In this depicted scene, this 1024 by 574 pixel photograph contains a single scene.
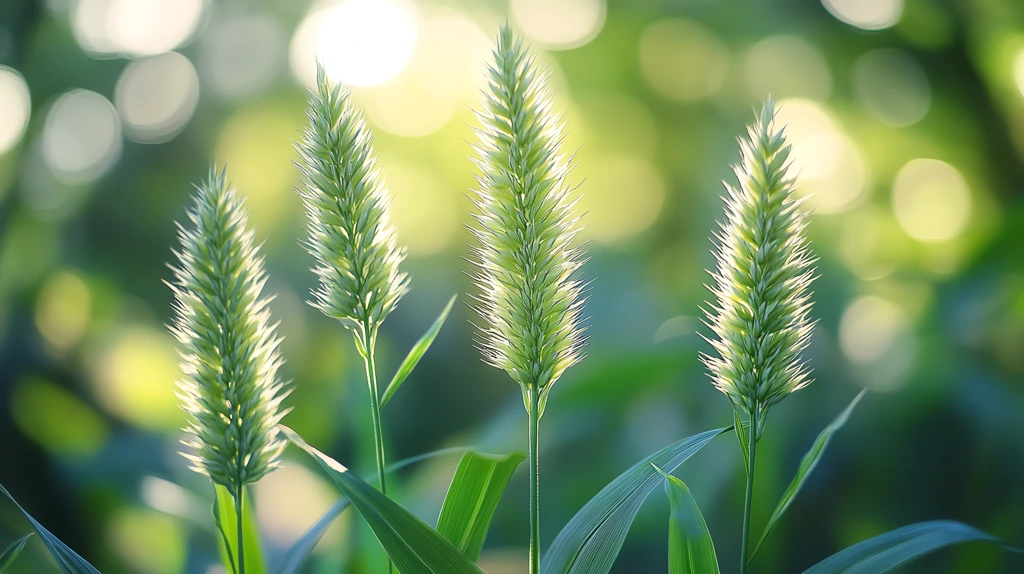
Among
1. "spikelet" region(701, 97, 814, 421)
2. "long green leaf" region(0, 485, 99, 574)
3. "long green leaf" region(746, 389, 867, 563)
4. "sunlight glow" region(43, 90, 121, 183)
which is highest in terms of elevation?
"sunlight glow" region(43, 90, 121, 183)

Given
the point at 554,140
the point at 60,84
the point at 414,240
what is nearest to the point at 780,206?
the point at 554,140

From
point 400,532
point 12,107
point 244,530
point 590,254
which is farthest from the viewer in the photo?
point 12,107

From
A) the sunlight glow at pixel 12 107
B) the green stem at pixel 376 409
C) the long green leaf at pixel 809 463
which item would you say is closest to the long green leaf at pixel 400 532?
the green stem at pixel 376 409

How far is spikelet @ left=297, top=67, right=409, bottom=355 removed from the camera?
62 centimetres

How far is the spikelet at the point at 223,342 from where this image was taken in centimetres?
61

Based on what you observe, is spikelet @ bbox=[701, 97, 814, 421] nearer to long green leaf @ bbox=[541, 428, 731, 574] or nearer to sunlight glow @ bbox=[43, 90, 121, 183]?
long green leaf @ bbox=[541, 428, 731, 574]

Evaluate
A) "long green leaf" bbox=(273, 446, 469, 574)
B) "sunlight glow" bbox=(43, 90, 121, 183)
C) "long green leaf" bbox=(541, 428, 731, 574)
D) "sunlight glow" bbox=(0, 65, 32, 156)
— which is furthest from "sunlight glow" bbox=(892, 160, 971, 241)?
"sunlight glow" bbox=(0, 65, 32, 156)

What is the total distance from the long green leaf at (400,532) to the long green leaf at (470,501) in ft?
0.38

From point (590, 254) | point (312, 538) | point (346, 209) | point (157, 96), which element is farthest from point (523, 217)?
point (157, 96)

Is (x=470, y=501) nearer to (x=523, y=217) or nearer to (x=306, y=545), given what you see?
(x=306, y=545)

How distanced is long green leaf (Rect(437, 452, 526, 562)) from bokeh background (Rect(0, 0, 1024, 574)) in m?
0.72

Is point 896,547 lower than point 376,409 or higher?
lower

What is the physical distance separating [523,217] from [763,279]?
22 cm

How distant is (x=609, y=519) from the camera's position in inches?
25.9
